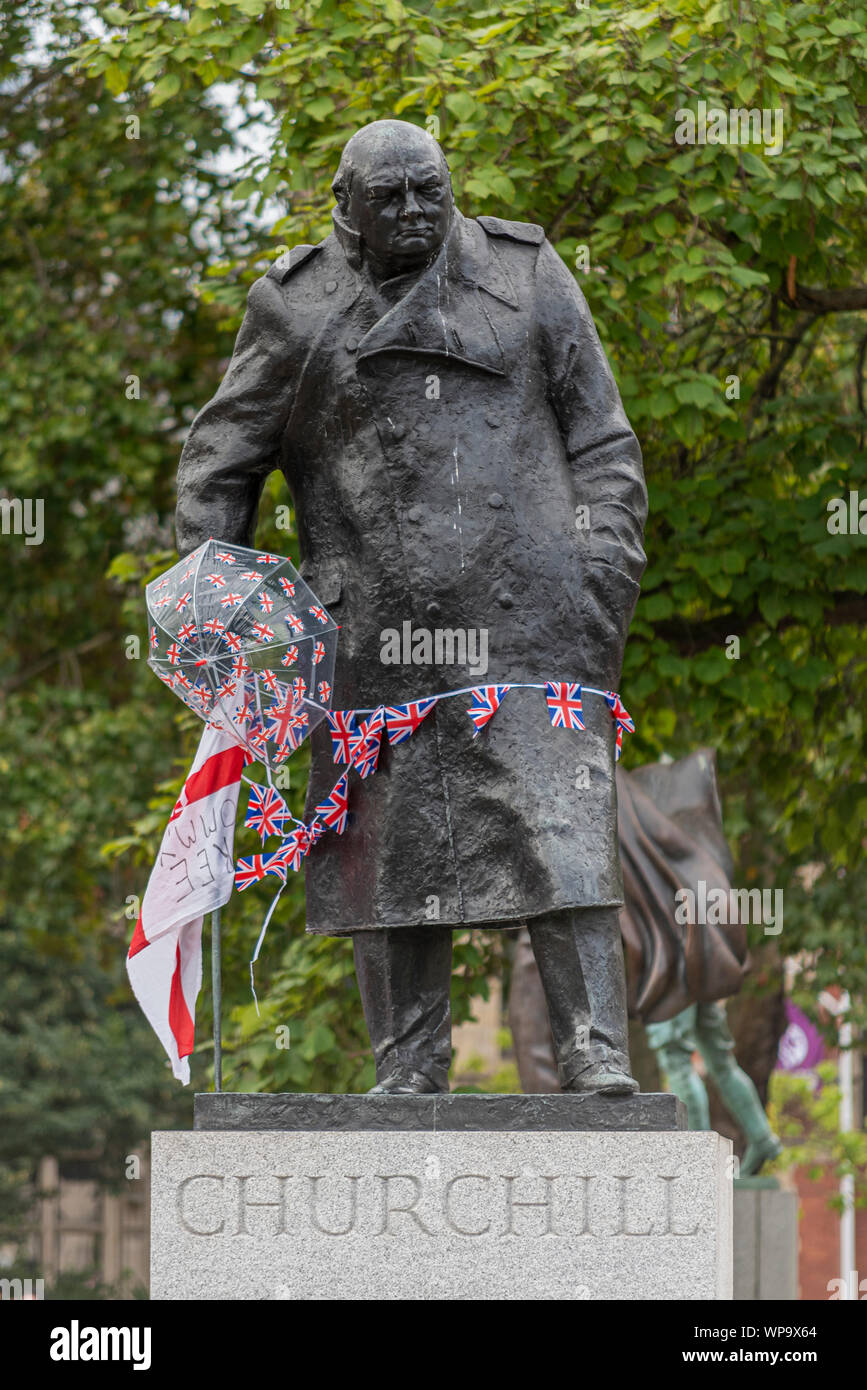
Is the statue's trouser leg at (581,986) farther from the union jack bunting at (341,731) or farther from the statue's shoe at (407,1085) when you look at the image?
the union jack bunting at (341,731)

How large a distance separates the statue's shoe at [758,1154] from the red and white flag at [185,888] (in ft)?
29.5

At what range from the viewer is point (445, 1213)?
20.2 feet

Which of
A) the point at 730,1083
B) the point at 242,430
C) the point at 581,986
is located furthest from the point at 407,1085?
the point at 730,1083

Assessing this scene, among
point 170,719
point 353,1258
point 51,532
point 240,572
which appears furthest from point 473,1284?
point 51,532

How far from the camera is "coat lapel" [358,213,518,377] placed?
6.74 m

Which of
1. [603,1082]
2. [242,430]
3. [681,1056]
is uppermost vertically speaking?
[242,430]

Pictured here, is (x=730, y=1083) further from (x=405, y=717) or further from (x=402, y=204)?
(x=402, y=204)

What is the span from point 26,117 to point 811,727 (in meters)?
7.97

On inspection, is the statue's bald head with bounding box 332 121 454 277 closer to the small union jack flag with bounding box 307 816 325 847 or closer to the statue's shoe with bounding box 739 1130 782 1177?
the small union jack flag with bounding box 307 816 325 847

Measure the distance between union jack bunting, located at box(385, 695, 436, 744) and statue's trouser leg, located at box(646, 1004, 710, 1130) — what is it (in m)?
8.11

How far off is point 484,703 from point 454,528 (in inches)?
18.8

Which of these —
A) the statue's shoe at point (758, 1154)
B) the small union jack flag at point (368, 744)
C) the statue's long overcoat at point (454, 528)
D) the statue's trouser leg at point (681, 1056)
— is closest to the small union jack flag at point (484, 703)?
the statue's long overcoat at point (454, 528)

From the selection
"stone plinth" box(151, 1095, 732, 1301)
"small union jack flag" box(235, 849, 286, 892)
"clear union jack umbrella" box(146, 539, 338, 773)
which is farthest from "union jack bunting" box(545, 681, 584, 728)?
"stone plinth" box(151, 1095, 732, 1301)

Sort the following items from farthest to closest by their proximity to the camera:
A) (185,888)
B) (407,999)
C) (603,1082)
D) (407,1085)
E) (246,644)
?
(185,888) < (407,999) < (407,1085) < (246,644) < (603,1082)
